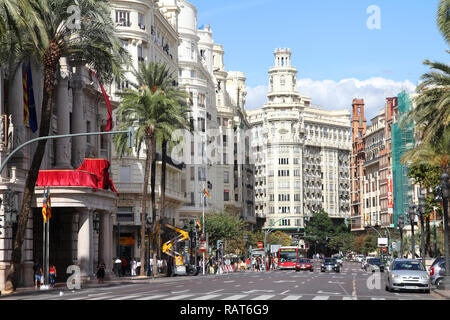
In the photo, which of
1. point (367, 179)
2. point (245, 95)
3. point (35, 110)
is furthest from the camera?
point (367, 179)

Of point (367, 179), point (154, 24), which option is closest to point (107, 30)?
point (154, 24)

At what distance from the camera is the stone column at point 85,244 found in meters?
53.3

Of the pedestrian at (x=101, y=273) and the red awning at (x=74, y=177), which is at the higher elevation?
the red awning at (x=74, y=177)

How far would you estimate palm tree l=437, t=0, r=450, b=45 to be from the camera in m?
42.8

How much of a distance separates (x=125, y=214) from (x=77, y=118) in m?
23.2

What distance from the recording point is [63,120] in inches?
2333

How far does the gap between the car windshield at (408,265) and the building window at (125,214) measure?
150ft

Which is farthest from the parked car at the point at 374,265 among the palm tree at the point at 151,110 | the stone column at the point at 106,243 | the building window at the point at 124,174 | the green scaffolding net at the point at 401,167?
the green scaffolding net at the point at 401,167

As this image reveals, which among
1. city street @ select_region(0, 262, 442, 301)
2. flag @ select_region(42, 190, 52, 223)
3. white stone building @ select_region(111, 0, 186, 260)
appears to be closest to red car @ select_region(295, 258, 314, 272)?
white stone building @ select_region(111, 0, 186, 260)

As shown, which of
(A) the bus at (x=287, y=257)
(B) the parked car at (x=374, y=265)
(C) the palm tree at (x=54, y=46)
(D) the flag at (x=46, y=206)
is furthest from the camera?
(A) the bus at (x=287, y=257)

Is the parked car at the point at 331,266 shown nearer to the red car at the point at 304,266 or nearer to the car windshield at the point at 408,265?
the red car at the point at 304,266

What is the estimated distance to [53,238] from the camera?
58594 mm
